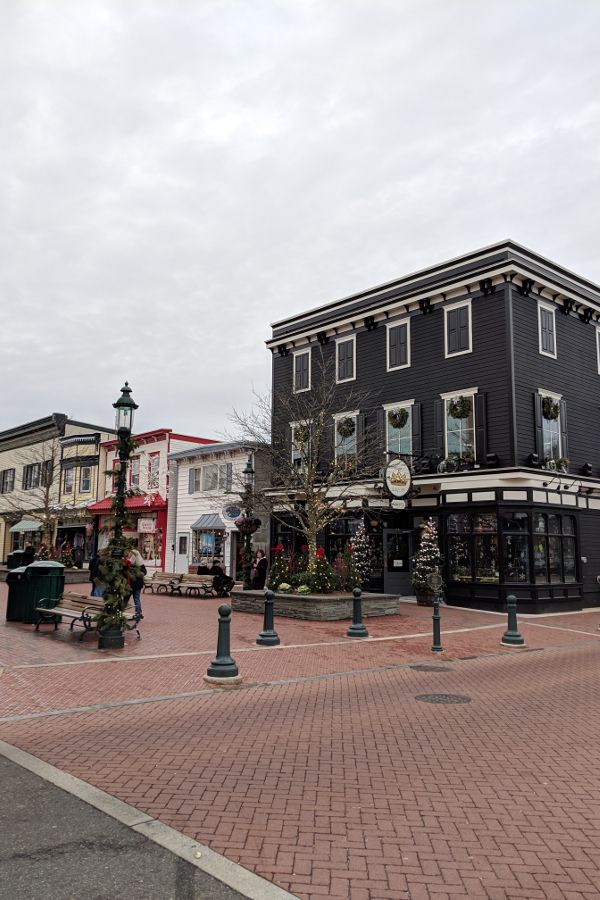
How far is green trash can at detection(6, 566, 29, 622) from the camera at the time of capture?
15.1 metres

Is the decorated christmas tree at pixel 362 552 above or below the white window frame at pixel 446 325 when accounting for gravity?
below

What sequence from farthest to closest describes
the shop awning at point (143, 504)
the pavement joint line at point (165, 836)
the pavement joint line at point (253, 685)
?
the shop awning at point (143, 504), the pavement joint line at point (253, 685), the pavement joint line at point (165, 836)

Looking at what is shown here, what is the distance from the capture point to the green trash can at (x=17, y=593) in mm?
15094

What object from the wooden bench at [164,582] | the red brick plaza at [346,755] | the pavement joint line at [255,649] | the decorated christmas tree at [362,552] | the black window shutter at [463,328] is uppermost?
the black window shutter at [463,328]

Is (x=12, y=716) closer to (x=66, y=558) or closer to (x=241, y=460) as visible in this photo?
(x=66, y=558)

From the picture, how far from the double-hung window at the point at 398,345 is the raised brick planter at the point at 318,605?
992 cm

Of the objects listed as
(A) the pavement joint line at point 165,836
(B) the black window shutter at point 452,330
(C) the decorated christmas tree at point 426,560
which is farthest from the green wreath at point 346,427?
(A) the pavement joint line at point 165,836

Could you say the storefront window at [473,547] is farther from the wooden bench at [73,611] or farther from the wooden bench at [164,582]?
the wooden bench at [73,611]

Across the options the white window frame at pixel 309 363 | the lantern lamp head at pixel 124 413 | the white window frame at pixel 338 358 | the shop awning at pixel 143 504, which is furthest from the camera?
the shop awning at pixel 143 504

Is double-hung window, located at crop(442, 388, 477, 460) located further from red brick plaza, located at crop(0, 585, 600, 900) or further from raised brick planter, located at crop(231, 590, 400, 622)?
red brick plaza, located at crop(0, 585, 600, 900)

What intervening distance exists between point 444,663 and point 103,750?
7.20 m

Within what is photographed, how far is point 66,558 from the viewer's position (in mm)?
27922

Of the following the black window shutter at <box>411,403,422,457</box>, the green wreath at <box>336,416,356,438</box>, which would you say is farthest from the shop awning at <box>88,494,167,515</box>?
the black window shutter at <box>411,403,422,457</box>

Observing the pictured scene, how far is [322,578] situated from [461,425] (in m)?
7.80
